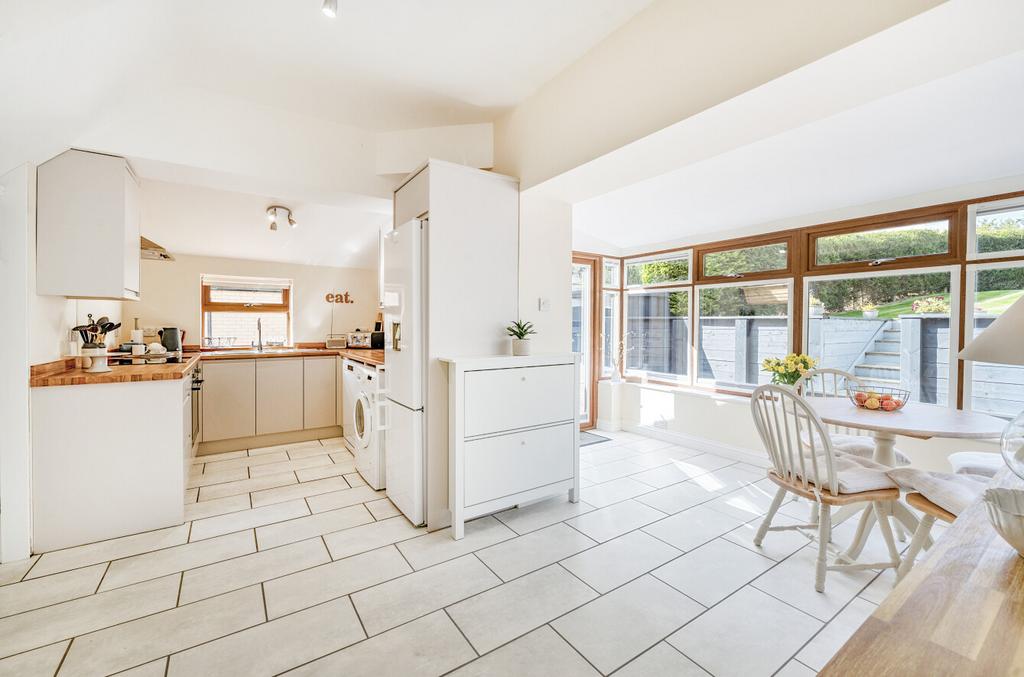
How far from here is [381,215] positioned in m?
4.42

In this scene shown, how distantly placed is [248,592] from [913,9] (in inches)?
131

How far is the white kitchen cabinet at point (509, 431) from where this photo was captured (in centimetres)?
253

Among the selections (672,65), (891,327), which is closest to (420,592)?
(672,65)

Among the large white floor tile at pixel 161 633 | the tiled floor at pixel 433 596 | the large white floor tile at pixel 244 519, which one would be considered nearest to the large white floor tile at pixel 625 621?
the tiled floor at pixel 433 596

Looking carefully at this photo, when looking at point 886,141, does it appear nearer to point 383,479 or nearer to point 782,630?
point 782,630

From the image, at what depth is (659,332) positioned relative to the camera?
5008 mm

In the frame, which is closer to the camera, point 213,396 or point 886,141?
point 886,141

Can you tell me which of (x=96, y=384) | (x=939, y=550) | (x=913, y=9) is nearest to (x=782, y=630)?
(x=939, y=550)

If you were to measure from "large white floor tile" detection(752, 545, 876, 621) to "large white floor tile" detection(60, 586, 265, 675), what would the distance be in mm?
2322

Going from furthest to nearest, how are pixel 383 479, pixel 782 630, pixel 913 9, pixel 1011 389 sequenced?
pixel 383 479 < pixel 1011 389 < pixel 782 630 < pixel 913 9

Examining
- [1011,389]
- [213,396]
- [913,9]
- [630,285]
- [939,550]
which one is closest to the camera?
[939,550]

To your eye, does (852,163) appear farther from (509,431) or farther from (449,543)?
(449,543)

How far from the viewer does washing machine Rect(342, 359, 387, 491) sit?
122 inches

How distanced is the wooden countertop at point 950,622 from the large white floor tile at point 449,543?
6.46 feet
